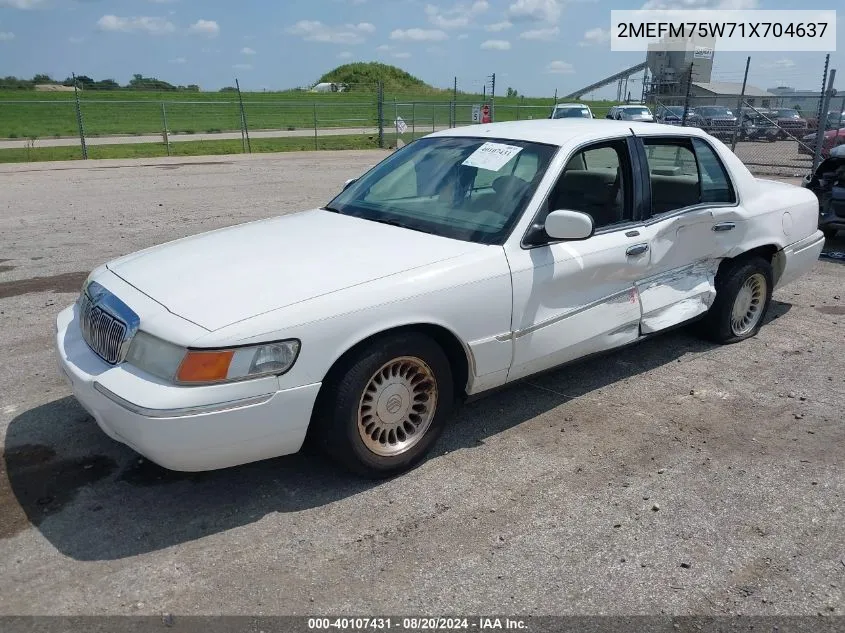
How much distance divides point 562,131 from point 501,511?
240 centimetres

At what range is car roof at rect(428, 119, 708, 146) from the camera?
4297 millimetres

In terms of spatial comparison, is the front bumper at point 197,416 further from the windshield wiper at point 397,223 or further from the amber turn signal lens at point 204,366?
the windshield wiper at point 397,223

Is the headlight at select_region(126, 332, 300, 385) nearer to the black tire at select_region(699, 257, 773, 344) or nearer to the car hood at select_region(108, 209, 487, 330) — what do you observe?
the car hood at select_region(108, 209, 487, 330)

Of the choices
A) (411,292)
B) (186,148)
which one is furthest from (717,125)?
(411,292)

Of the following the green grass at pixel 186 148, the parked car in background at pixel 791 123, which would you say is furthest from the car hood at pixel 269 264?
the parked car in background at pixel 791 123

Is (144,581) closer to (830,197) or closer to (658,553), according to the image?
(658,553)

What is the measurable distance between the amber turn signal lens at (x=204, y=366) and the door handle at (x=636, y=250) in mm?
2513

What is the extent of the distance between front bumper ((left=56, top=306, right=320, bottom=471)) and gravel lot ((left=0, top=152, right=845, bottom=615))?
0.39m

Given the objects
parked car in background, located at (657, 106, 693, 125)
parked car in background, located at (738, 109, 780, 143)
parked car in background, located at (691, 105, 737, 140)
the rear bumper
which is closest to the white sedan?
the rear bumper

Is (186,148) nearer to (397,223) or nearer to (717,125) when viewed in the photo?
(717,125)

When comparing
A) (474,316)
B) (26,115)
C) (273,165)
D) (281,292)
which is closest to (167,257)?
(281,292)

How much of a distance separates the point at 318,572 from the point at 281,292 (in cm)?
121

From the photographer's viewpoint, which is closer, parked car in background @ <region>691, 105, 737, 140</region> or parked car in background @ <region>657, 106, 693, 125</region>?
parked car in background @ <region>691, 105, 737, 140</region>

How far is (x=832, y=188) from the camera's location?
8688 mm
